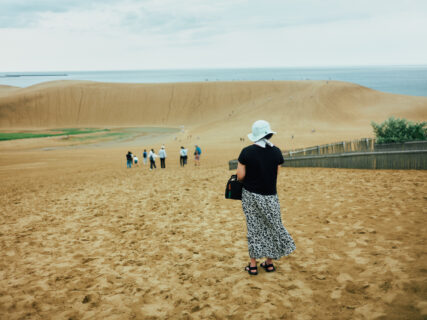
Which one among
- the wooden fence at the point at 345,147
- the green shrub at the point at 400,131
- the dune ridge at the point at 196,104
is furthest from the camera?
the dune ridge at the point at 196,104

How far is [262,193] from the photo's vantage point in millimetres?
3939

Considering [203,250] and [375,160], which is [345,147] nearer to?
[375,160]

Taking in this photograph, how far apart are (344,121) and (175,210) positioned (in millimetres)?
38851

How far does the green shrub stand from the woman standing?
14.9 metres

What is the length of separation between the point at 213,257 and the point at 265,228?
1.37m

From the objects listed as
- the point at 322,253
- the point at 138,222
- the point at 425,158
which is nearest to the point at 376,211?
the point at 322,253

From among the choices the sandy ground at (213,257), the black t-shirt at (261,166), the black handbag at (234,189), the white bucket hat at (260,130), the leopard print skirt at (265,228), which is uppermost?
→ the white bucket hat at (260,130)

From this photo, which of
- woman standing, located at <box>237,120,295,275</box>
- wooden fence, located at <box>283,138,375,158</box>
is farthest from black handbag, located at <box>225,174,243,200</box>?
wooden fence, located at <box>283,138,375,158</box>

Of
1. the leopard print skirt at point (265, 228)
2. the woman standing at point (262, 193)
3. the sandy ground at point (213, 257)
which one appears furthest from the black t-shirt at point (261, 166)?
the sandy ground at point (213, 257)

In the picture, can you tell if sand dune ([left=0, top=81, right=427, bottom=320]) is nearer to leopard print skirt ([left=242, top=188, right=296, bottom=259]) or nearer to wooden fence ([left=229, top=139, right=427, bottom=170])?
leopard print skirt ([left=242, top=188, right=296, bottom=259])

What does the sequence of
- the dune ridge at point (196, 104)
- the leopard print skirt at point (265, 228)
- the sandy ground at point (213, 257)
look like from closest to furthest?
the sandy ground at point (213, 257)
the leopard print skirt at point (265, 228)
the dune ridge at point (196, 104)

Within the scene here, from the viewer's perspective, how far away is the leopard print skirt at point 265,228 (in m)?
3.96

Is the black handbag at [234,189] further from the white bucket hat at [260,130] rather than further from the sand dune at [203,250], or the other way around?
the sand dune at [203,250]

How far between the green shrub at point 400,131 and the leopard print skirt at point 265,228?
48.8 ft
